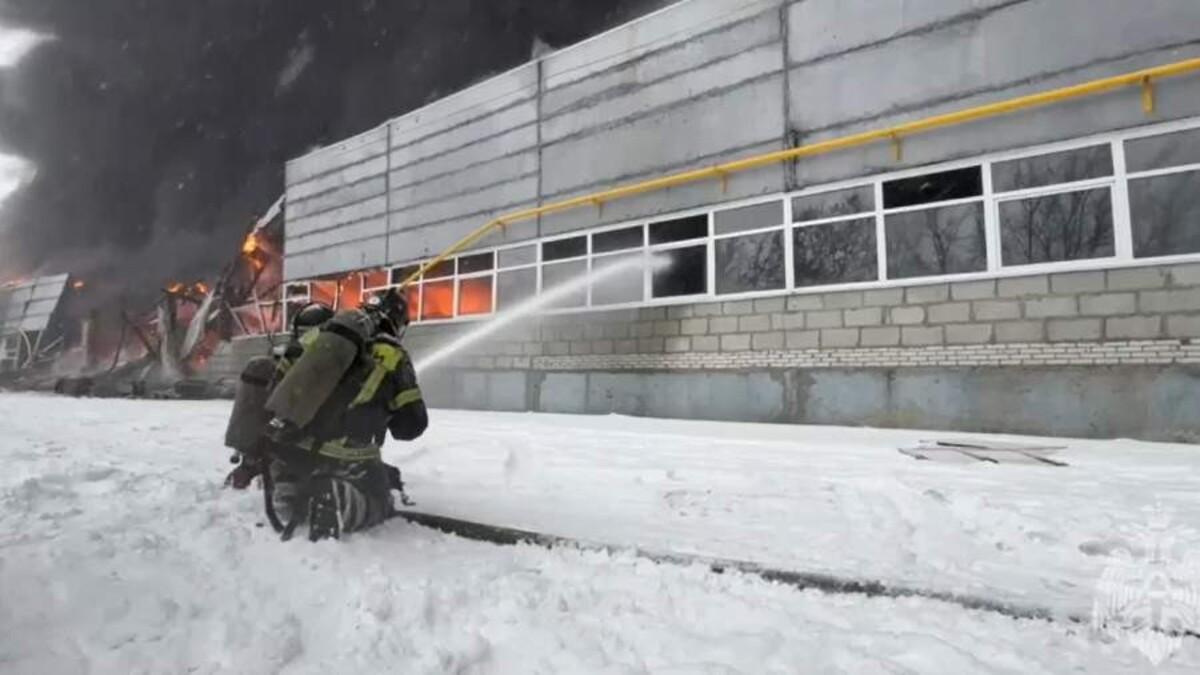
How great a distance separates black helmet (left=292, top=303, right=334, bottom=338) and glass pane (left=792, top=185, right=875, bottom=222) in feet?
24.8

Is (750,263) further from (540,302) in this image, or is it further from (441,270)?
(441,270)

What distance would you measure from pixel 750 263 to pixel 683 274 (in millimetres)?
1191

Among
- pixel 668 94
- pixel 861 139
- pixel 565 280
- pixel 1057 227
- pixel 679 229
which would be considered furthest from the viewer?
pixel 565 280

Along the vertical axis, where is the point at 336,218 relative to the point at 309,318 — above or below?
above

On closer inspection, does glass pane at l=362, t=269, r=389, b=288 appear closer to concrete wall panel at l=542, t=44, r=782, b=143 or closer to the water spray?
the water spray

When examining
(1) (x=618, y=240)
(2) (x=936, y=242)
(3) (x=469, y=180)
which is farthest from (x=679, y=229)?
(3) (x=469, y=180)

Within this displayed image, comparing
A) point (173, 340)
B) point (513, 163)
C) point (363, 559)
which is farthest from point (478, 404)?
point (173, 340)

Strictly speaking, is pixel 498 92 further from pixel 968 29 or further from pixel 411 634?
pixel 411 634

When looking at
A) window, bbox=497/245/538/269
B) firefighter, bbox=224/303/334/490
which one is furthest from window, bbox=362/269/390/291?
firefighter, bbox=224/303/334/490

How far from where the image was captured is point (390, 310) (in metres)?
3.88

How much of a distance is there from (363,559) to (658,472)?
2726mm

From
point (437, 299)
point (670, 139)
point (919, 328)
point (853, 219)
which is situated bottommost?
point (919, 328)

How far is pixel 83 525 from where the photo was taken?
3352mm

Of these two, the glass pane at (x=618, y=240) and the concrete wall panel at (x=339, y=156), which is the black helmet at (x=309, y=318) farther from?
the concrete wall panel at (x=339, y=156)
